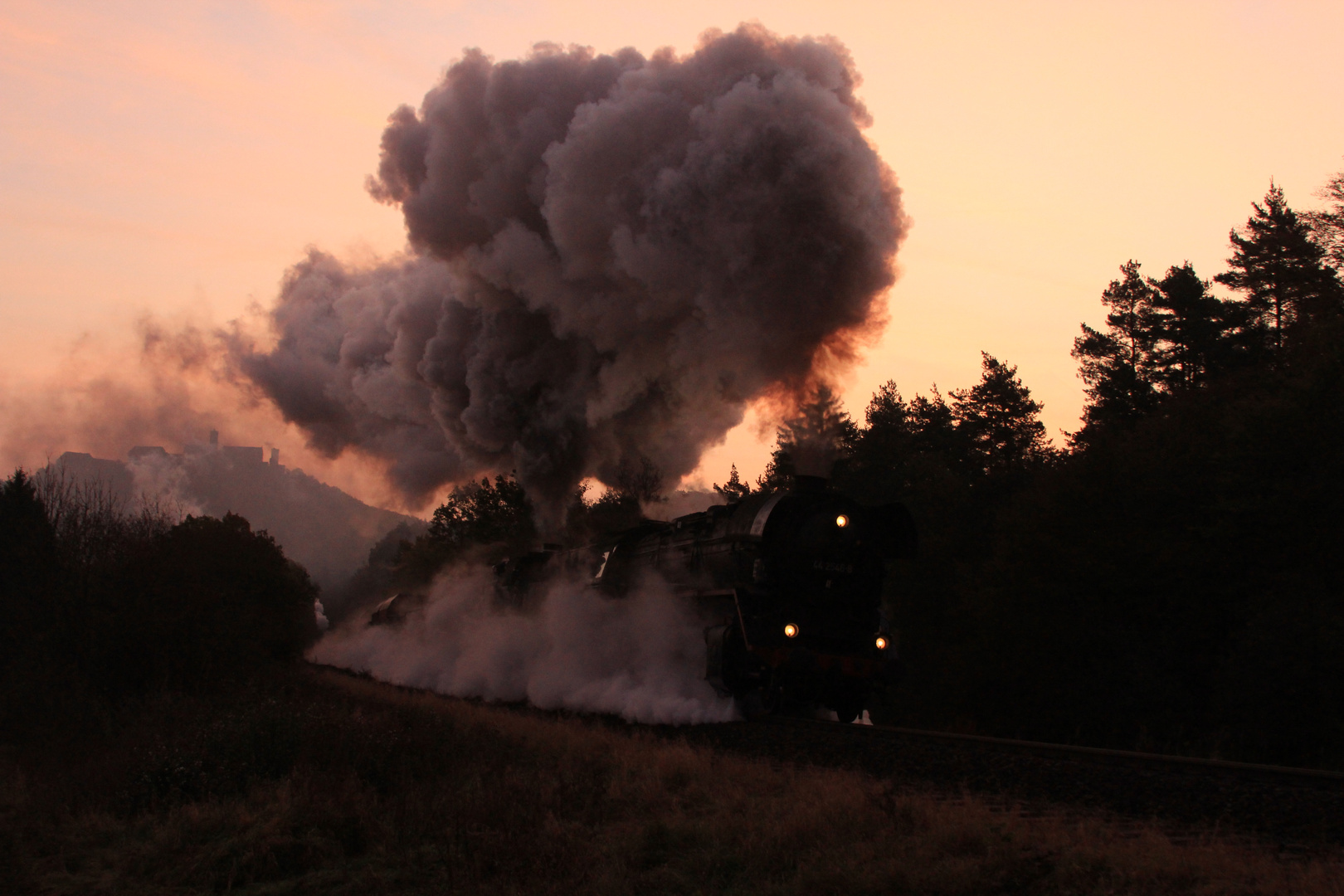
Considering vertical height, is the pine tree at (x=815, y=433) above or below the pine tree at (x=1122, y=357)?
below

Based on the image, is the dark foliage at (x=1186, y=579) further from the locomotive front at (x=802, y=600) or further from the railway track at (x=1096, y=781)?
the railway track at (x=1096, y=781)

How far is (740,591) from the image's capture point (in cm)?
1352

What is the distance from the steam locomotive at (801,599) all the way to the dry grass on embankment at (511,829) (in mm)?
2309

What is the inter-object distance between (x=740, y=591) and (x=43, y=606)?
14484 mm

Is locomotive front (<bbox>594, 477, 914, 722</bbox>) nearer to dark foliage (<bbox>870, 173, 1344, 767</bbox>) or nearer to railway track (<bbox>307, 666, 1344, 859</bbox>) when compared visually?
railway track (<bbox>307, 666, 1344, 859</bbox>)

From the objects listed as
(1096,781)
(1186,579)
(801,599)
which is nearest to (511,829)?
(1096,781)

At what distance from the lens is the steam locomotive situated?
526 inches

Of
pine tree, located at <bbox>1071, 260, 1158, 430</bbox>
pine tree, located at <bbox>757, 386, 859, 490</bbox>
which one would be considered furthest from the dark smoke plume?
pine tree, located at <bbox>1071, 260, 1158, 430</bbox>

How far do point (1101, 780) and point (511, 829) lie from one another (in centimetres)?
473

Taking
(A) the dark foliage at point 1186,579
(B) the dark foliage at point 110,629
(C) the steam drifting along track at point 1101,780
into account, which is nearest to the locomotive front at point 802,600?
(C) the steam drifting along track at point 1101,780

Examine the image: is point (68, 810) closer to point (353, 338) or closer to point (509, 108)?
point (509, 108)

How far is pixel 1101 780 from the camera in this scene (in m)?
8.11

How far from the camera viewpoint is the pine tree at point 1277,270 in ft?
108

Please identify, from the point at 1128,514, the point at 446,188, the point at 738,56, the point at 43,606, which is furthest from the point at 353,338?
the point at 1128,514
